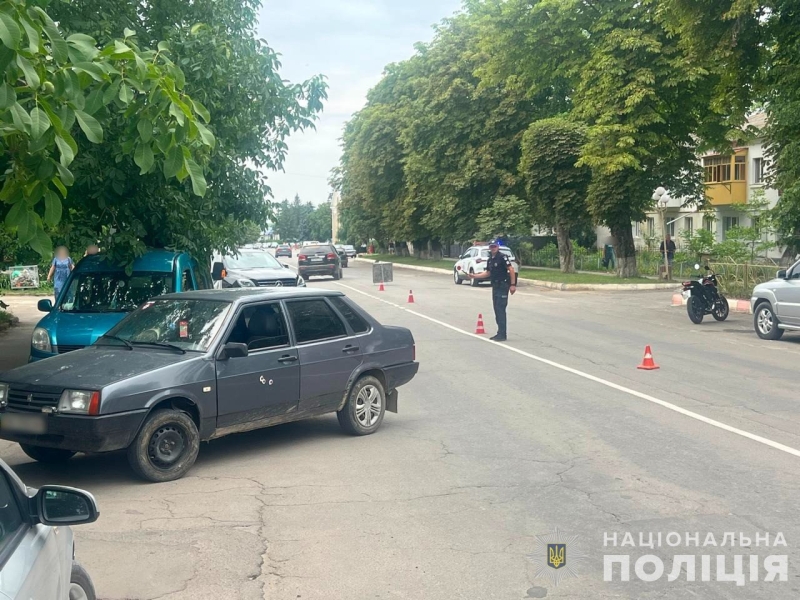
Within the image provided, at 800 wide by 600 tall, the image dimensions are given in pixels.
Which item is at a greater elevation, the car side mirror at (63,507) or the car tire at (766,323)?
the car side mirror at (63,507)

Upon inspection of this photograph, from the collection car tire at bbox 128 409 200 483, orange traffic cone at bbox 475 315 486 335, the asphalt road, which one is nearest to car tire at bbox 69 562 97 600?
the asphalt road

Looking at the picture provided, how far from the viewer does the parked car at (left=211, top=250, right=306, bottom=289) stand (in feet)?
77.7

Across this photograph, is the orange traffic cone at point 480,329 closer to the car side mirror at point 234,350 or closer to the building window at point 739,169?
the car side mirror at point 234,350

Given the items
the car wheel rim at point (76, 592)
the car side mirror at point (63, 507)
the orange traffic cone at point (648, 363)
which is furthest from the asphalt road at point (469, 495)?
the car side mirror at point (63, 507)

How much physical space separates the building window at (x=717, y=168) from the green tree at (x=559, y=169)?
16975mm

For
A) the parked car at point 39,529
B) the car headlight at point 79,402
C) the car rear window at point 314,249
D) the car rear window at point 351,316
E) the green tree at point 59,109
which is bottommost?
the car headlight at point 79,402

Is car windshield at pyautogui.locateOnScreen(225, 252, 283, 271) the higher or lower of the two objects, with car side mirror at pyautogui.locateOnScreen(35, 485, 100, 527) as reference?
higher

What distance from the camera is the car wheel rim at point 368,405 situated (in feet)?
29.9

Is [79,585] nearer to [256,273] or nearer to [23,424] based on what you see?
[23,424]

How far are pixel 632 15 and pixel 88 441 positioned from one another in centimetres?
2874

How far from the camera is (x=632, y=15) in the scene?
31297mm

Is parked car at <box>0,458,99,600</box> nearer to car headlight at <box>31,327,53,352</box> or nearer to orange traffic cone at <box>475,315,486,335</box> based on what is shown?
car headlight at <box>31,327,53,352</box>

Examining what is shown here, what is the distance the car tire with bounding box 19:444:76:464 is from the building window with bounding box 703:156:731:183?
169 ft

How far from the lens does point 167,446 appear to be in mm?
7340
